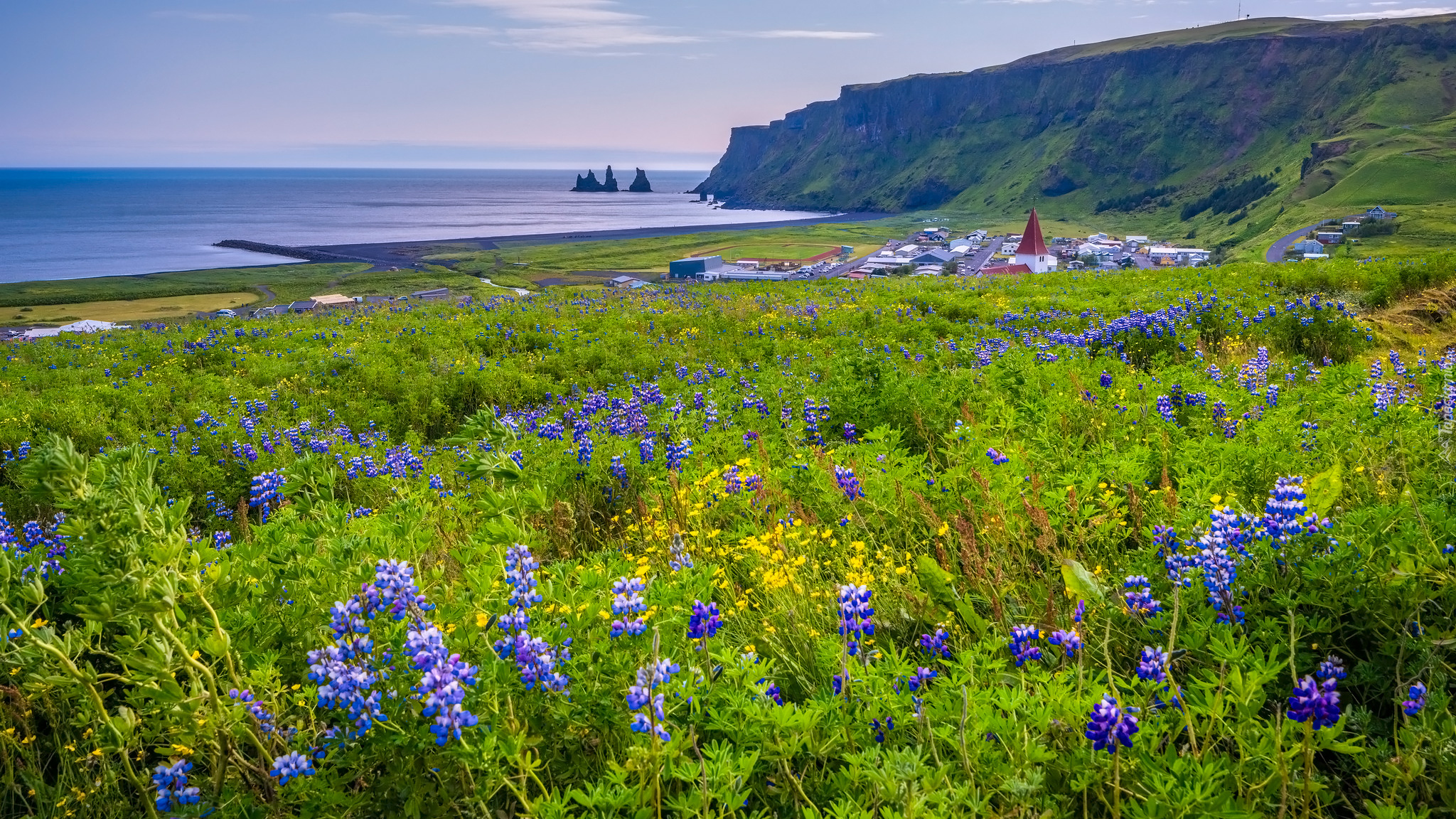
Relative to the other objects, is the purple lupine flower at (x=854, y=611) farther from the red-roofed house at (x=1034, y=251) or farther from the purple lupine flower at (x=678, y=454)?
the red-roofed house at (x=1034, y=251)

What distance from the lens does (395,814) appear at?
231 cm

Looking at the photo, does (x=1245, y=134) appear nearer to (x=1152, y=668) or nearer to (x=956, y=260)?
(x=956, y=260)

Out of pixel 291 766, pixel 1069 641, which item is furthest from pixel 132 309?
pixel 1069 641

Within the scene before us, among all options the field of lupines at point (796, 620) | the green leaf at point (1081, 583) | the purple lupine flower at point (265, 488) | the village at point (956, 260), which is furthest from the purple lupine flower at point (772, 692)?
the village at point (956, 260)

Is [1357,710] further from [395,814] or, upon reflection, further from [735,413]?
[735,413]

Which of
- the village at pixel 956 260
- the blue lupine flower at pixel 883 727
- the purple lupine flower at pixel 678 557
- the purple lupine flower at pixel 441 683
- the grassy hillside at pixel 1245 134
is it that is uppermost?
the grassy hillside at pixel 1245 134

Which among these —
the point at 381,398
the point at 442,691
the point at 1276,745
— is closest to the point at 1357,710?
the point at 1276,745

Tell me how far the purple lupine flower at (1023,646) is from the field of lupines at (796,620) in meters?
0.03

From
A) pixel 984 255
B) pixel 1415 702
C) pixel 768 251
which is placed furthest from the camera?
pixel 768 251

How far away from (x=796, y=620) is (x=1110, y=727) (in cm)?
144

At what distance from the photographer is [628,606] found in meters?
2.31

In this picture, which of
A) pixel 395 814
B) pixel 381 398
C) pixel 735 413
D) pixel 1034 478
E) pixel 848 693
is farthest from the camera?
pixel 381 398

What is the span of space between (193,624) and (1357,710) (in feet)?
12.3

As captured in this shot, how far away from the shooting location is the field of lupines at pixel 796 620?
2.11m
